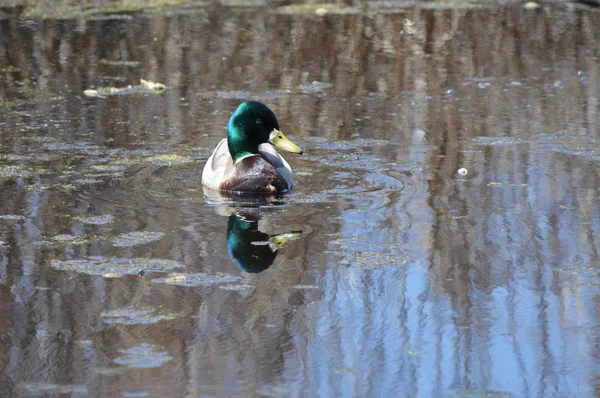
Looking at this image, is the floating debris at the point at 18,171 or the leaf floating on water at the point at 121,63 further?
the leaf floating on water at the point at 121,63

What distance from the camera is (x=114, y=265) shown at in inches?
222

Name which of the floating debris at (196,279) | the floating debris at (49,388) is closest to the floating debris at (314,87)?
the floating debris at (196,279)

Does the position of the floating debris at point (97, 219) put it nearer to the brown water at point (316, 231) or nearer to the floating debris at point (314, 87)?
the brown water at point (316, 231)

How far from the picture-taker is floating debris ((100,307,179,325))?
4.83 m

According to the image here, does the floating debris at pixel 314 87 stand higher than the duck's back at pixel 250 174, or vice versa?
the floating debris at pixel 314 87

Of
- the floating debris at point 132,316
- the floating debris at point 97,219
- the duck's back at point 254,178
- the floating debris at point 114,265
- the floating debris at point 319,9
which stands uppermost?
the floating debris at point 319,9

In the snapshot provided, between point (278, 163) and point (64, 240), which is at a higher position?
point (278, 163)

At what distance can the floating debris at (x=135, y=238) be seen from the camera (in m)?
6.06

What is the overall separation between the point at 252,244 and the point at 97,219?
1.08 m

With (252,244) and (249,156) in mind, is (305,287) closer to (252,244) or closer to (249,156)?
(252,244)

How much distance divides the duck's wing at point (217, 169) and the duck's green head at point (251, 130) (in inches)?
2.9

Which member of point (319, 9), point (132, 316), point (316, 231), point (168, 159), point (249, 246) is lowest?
point (132, 316)

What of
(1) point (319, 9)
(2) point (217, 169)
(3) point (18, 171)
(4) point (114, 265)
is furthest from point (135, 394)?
(1) point (319, 9)

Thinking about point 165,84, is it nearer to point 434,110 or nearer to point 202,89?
point 202,89
